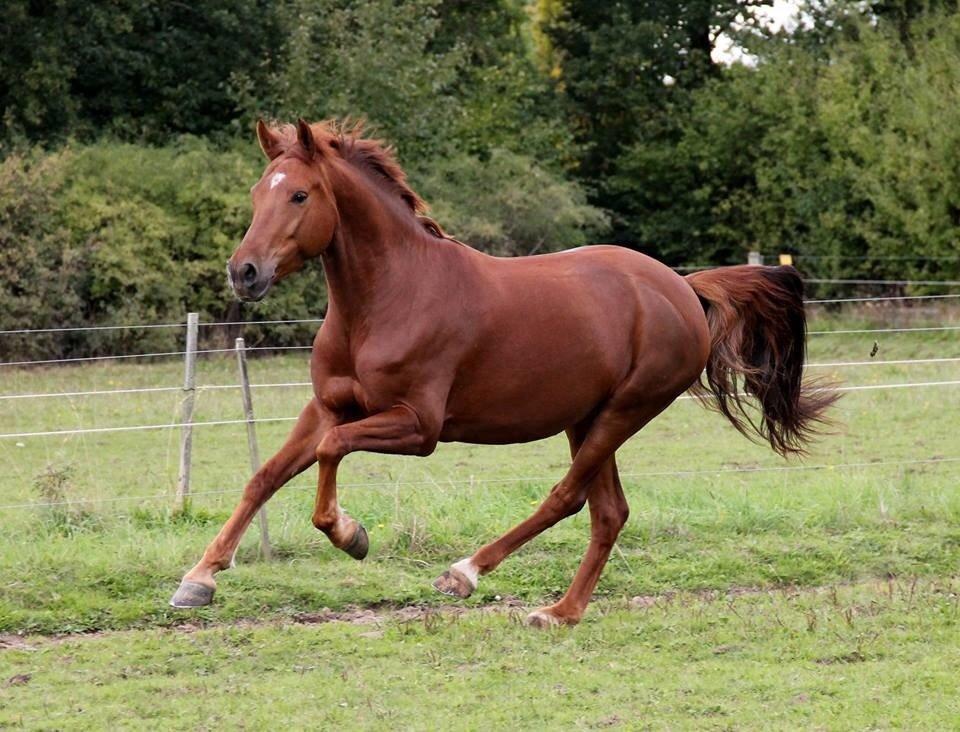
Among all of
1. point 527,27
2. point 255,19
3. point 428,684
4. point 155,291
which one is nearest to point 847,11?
point 527,27

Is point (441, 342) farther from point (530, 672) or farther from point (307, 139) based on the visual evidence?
point (530, 672)

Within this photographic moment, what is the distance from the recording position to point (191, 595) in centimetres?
547

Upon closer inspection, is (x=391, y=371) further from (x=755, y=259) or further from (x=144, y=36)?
(x=144, y=36)

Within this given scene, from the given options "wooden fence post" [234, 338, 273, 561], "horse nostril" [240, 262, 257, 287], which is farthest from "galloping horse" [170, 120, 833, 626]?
"wooden fence post" [234, 338, 273, 561]

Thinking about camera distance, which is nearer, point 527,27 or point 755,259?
point 755,259

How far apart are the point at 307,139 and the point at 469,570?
2030mm

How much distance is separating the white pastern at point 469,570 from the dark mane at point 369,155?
148 centimetres

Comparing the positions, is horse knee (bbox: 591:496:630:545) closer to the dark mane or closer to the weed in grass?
the dark mane

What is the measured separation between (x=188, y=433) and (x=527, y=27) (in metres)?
29.4

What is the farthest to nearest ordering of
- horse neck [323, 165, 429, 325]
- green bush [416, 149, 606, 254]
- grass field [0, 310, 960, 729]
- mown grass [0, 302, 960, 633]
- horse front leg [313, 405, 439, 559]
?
green bush [416, 149, 606, 254], mown grass [0, 302, 960, 633], horse neck [323, 165, 429, 325], horse front leg [313, 405, 439, 559], grass field [0, 310, 960, 729]

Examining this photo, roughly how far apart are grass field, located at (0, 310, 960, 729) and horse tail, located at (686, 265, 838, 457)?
2.54ft

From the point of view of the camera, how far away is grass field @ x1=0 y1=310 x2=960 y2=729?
201 inches

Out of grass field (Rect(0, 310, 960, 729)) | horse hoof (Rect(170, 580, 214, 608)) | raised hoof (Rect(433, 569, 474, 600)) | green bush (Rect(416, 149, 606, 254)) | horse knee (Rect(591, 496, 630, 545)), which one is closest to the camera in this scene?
grass field (Rect(0, 310, 960, 729))

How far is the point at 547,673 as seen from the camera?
5.50 meters
